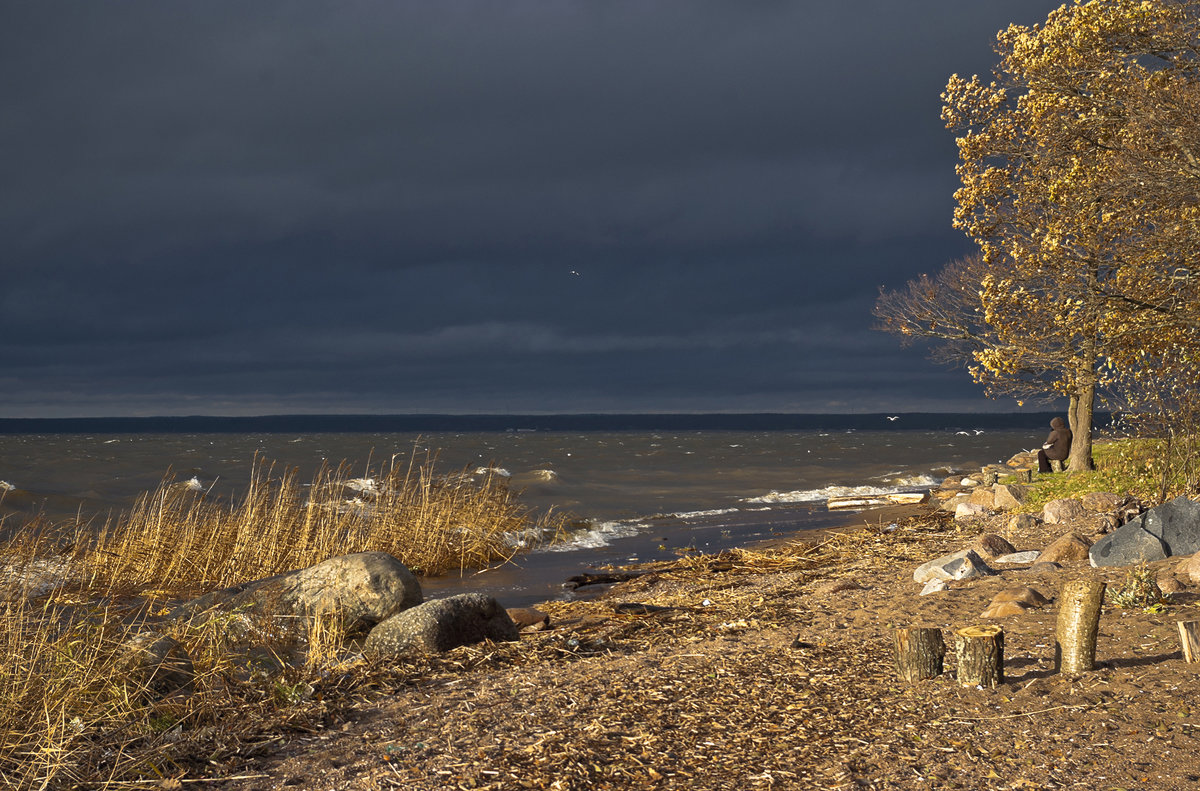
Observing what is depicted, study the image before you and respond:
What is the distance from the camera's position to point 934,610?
26.0 ft

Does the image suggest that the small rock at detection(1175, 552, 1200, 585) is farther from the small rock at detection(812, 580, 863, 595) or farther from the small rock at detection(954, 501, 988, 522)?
the small rock at detection(954, 501, 988, 522)

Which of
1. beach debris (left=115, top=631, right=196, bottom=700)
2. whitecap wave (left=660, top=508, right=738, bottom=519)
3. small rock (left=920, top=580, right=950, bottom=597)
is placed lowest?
whitecap wave (left=660, top=508, right=738, bottom=519)

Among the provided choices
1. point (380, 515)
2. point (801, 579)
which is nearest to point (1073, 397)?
point (801, 579)

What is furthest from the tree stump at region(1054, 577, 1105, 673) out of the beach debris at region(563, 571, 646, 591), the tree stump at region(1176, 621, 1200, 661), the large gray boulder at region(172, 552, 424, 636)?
the beach debris at region(563, 571, 646, 591)

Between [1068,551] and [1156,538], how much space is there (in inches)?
35.1

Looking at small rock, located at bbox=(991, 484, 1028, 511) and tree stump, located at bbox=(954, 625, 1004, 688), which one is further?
small rock, located at bbox=(991, 484, 1028, 511)

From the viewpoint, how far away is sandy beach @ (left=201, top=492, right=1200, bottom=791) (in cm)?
460

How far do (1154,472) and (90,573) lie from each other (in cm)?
1718

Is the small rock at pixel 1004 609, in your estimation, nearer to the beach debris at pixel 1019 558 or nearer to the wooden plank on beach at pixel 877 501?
the beach debris at pixel 1019 558

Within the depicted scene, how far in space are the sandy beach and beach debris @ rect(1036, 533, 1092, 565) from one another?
1.52m

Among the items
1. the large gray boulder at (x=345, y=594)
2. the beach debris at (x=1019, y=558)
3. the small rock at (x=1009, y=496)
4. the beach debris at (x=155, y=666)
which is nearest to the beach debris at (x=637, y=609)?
the large gray boulder at (x=345, y=594)

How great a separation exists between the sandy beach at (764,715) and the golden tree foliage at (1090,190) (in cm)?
709

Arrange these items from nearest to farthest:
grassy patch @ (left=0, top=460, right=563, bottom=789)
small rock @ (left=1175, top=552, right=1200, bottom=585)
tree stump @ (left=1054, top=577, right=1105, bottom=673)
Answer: grassy patch @ (left=0, top=460, right=563, bottom=789) → tree stump @ (left=1054, top=577, right=1105, bottom=673) → small rock @ (left=1175, top=552, right=1200, bottom=585)

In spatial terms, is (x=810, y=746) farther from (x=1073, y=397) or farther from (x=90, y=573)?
(x=1073, y=397)
